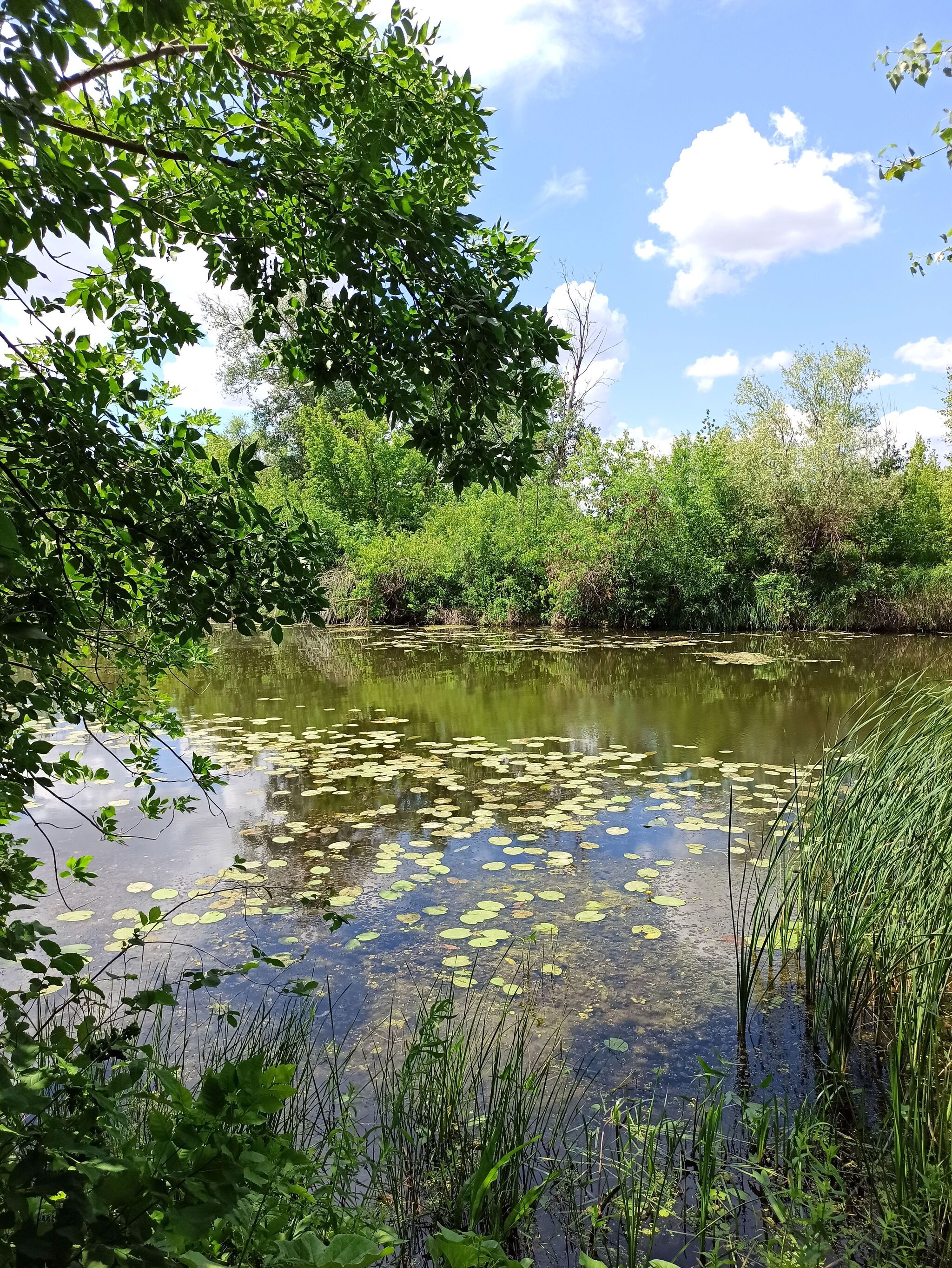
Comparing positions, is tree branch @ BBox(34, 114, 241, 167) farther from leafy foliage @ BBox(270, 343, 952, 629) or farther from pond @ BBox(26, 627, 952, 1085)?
leafy foliage @ BBox(270, 343, 952, 629)

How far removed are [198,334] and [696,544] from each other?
56.2 feet

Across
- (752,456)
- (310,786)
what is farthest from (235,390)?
(310,786)

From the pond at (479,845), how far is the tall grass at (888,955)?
0.34m

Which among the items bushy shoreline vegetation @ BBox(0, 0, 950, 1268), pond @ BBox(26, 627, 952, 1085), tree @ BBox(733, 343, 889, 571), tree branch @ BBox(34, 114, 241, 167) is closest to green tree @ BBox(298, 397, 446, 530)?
tree @ BBox(733, 343, 889, 571)

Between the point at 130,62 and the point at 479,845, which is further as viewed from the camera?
the point at 479,845

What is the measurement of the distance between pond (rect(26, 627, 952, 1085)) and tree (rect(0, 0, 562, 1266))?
0.72 metres

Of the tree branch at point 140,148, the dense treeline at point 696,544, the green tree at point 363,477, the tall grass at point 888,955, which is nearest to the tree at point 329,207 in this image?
the tree branch at point 140,148

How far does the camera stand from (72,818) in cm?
588

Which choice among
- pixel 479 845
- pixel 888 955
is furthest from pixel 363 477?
pixel 888 955

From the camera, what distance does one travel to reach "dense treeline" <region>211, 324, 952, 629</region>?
59.3 feet

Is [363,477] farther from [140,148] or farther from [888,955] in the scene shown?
[140,148]

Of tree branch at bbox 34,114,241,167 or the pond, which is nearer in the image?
tree branch at bbox 34,114,241,167

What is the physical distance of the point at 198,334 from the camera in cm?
231

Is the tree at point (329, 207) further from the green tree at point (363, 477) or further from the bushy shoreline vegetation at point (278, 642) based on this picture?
the green tree at point (363, 477)
